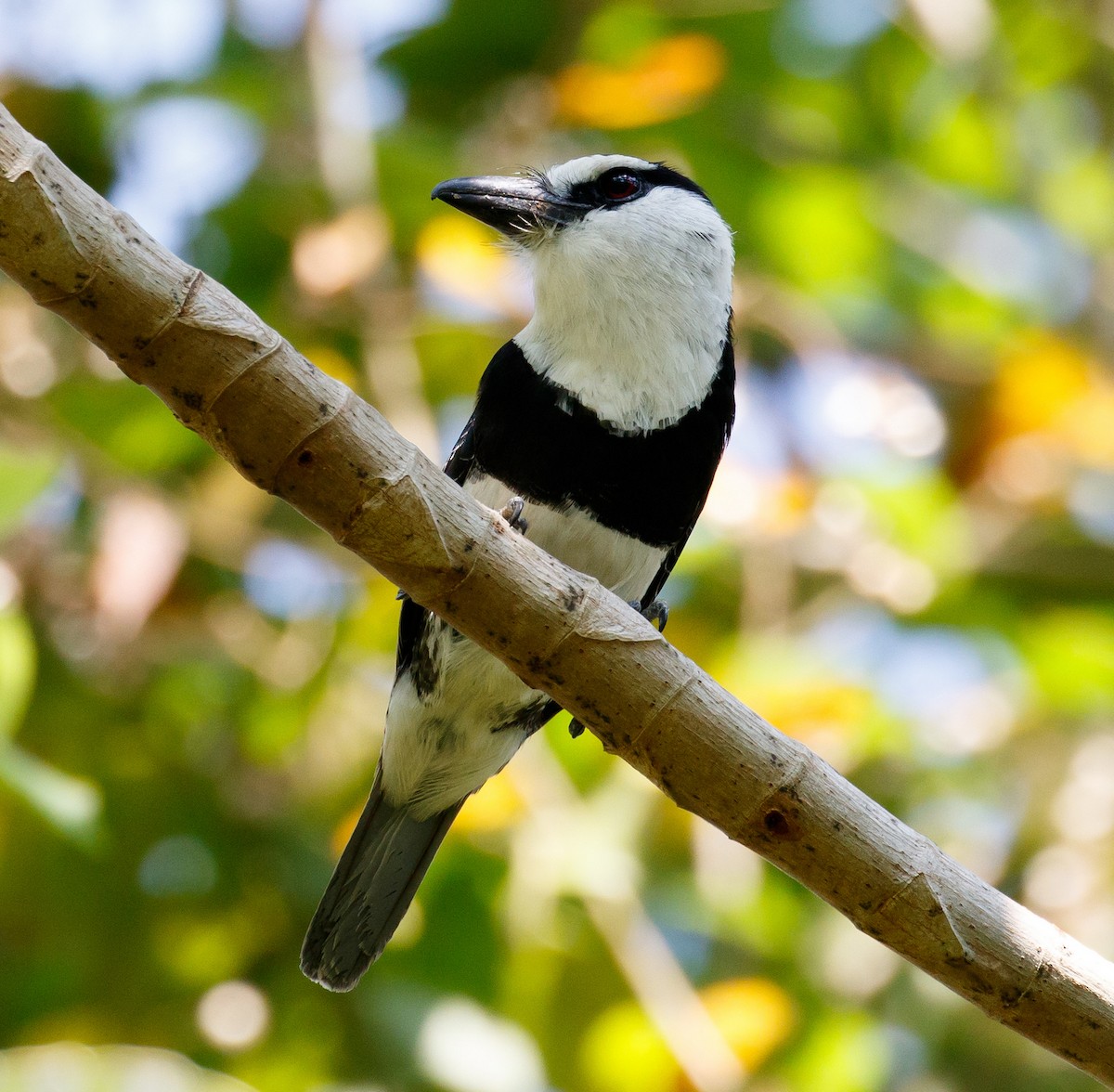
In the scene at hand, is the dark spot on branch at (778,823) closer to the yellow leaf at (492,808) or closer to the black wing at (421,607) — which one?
the black wing at (421,607)

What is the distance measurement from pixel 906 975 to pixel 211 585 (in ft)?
6.79

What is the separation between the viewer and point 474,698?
110 inches

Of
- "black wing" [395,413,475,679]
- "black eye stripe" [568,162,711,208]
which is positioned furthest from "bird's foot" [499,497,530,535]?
"black eye stripe" [568,162,711,208]

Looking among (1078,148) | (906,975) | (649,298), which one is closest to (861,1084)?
(906,975)

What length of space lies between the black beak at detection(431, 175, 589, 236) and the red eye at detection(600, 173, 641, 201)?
0.08m

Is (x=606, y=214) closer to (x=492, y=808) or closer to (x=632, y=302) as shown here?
(x=632, y=302)

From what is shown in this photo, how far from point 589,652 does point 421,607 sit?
78cm

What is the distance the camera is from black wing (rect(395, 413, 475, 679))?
2729mm

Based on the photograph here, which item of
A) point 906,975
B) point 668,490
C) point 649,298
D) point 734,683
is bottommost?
point 906,975

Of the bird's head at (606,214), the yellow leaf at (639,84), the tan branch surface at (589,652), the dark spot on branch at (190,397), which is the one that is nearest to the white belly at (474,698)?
the bird's head at (606,214)

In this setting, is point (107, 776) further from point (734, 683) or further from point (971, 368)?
point (971, 368)

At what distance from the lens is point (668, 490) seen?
265 centimetres

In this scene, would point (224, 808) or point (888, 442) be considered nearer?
point (224, 808)

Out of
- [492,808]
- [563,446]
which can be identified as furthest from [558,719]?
[563,446]
